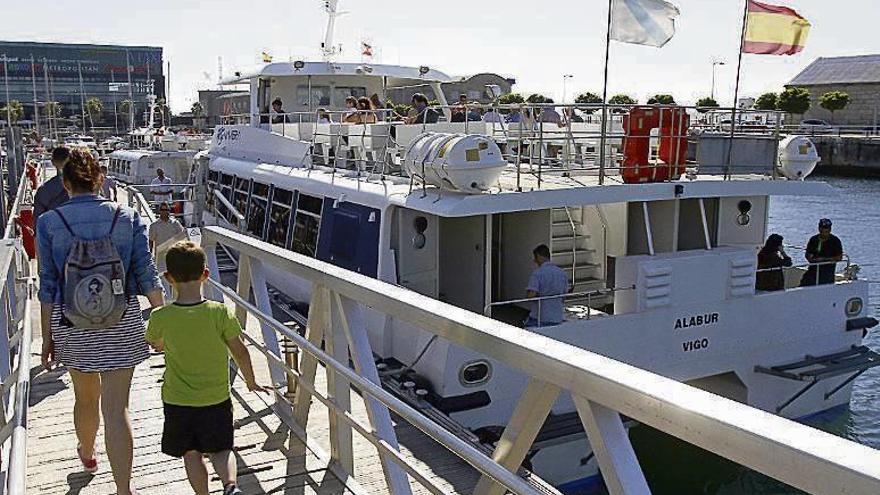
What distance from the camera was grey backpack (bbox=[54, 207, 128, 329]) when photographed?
3.75 m

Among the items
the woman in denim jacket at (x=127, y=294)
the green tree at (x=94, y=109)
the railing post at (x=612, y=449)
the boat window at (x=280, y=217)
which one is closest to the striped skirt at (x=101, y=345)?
the woman in denim jacket at (x=127, y=294)

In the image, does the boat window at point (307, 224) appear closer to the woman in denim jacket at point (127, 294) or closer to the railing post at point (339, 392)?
the railing post at point (339, 392)

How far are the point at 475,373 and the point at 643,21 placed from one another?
474cm

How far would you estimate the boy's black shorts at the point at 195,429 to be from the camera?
3723 millimetres

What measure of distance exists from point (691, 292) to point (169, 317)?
6.34 meters

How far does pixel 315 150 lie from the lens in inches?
503

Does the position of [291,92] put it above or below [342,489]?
above

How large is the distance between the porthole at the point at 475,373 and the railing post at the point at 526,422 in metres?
5.01

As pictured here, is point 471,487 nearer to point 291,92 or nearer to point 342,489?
point 342,489

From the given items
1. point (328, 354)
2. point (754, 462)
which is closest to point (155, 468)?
point (328, 354)

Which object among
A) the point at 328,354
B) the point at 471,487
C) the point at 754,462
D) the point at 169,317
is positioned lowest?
the point at 471,487

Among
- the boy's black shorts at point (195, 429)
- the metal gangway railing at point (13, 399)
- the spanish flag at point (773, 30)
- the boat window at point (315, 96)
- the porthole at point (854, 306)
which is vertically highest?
the spanish flag at point (773, 30)

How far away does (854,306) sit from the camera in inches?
395

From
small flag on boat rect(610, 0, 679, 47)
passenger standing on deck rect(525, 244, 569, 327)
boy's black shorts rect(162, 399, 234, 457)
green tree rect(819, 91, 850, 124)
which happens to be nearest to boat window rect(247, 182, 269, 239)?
passenger standing on deck rect(525, 244, 569, 327)
